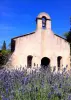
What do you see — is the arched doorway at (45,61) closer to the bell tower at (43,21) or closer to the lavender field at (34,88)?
the bell tower at (43,21)

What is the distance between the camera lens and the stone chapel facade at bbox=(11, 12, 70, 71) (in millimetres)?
20234

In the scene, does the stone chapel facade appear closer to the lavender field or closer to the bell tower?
the bell tower

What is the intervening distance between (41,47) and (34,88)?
17014mm

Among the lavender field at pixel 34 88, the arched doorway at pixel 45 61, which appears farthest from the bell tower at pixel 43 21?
the lavender field at pixel 34 88

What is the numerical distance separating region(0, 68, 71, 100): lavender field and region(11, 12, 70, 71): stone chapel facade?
15547mm

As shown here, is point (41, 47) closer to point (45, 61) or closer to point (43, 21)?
point (45, 61)

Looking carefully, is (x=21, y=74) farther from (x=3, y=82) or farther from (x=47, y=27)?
(x=47, y=27)

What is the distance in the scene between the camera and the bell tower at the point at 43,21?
20750 millimetres

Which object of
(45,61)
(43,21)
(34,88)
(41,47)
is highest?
(43,21)

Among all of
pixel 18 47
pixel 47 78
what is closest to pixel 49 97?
pixel 47 78

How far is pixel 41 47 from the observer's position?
20656mm

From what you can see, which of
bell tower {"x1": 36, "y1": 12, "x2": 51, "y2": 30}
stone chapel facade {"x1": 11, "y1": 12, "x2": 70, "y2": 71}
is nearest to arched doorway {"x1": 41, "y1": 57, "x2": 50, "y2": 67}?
stone chapel facade {"x1": 11, "y1": 12, "x2": 70, "y2": 71}

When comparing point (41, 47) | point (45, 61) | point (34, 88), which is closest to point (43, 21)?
point (41, 47)

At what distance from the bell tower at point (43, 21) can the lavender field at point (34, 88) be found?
1624 cm
